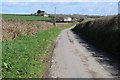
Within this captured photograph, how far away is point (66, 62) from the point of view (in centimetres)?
1828

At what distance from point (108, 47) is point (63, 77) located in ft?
39.6

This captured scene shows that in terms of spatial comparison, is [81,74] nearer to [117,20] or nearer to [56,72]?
[56,72]

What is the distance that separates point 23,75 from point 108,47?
13.3 metres

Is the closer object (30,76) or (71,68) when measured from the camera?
(30,76)

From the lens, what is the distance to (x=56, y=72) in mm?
14633

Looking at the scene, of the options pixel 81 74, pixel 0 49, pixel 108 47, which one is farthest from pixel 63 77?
pixel 108 47

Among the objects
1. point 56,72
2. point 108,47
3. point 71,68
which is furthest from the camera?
point 108,47

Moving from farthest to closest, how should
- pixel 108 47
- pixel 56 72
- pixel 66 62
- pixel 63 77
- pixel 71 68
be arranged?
1. pixel 108 47
2. pixel 66 62
3. pixel 71 68
4. pixel 56 72
5. pixel 63 77

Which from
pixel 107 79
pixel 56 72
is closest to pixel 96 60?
pixel 56 72

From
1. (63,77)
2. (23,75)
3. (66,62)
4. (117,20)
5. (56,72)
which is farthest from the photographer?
(117,20)

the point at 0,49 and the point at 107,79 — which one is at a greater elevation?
Result: the point at 0,49

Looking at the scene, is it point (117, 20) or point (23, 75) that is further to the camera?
point (117, 20)

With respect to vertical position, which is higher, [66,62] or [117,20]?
[117,20]

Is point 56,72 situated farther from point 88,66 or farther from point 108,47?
point 108,47
